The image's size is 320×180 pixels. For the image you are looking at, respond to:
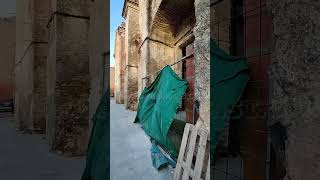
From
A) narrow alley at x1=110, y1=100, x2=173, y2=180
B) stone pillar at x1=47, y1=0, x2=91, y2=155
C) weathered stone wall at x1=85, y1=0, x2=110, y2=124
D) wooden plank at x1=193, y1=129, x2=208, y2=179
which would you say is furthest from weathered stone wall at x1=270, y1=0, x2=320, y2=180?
stone pillar at x1=47, y1=0, x2=91, y2=155

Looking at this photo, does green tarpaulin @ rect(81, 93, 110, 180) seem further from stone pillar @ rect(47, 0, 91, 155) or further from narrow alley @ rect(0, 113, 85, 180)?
stone pillar @ rect(47, 0, 91, 155)

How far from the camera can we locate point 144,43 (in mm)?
12398

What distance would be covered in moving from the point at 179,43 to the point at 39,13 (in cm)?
458

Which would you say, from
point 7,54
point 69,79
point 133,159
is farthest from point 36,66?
point 7,54

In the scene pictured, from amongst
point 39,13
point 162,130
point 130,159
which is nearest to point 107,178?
point 130,159

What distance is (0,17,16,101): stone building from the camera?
2155 centimetres

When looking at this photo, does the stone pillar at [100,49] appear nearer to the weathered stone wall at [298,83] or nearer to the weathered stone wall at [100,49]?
the weathered stone wall at [100,49]

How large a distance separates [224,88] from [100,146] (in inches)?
62.1

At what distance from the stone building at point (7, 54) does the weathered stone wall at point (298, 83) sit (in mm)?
21583

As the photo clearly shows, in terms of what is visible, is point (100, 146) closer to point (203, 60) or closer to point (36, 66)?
point (203, 60)

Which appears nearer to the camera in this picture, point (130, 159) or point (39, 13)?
point (130, 159)

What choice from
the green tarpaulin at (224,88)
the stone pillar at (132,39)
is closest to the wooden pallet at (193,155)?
the green tarpaulin at (224,88)

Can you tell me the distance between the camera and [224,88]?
3662 millimetres

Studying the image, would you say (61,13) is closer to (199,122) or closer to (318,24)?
(199,122)
